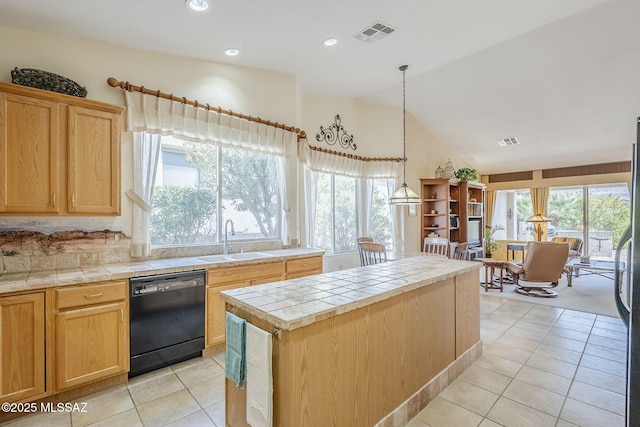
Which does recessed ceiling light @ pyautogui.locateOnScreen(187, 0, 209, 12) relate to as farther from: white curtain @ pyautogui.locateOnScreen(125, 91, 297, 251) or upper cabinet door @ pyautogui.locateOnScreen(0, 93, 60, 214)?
upper cabinet door @ pyautogui.locateOnScreen(0, 93, 60, 214)

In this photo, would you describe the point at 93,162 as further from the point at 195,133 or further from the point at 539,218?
the point at 539,218

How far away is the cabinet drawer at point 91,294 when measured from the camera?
2.12 metres

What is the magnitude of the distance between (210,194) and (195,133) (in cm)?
71

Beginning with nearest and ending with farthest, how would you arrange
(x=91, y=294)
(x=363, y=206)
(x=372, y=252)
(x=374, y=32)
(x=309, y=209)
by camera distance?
(x=91, y=294)
(x=374, y=32)
(x=372, y=252)
(x=309, y=209)
(x=363, y=206)

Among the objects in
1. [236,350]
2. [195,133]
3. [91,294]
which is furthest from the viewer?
[195,133]

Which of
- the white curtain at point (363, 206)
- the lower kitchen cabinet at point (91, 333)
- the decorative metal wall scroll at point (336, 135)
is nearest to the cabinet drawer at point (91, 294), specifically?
the lower kitchen cabinet at point (91, 333)

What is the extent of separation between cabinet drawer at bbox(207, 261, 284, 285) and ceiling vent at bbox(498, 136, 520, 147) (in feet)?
19.4

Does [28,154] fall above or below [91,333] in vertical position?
above

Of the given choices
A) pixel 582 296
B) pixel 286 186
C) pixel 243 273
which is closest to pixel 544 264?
pixel 582 296

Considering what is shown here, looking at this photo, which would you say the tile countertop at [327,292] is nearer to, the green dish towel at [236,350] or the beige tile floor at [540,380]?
the green dish towel at [236,350]

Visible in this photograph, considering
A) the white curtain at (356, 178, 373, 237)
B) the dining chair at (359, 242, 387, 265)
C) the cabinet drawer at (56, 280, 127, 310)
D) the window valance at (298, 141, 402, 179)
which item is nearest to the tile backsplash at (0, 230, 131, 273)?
the cabinet drawer at (56, 280, 127, 310)

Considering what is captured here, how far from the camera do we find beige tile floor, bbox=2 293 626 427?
1.98m

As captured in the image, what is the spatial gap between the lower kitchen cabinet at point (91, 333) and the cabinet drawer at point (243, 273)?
0.73 m

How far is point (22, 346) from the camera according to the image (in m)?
1.98
